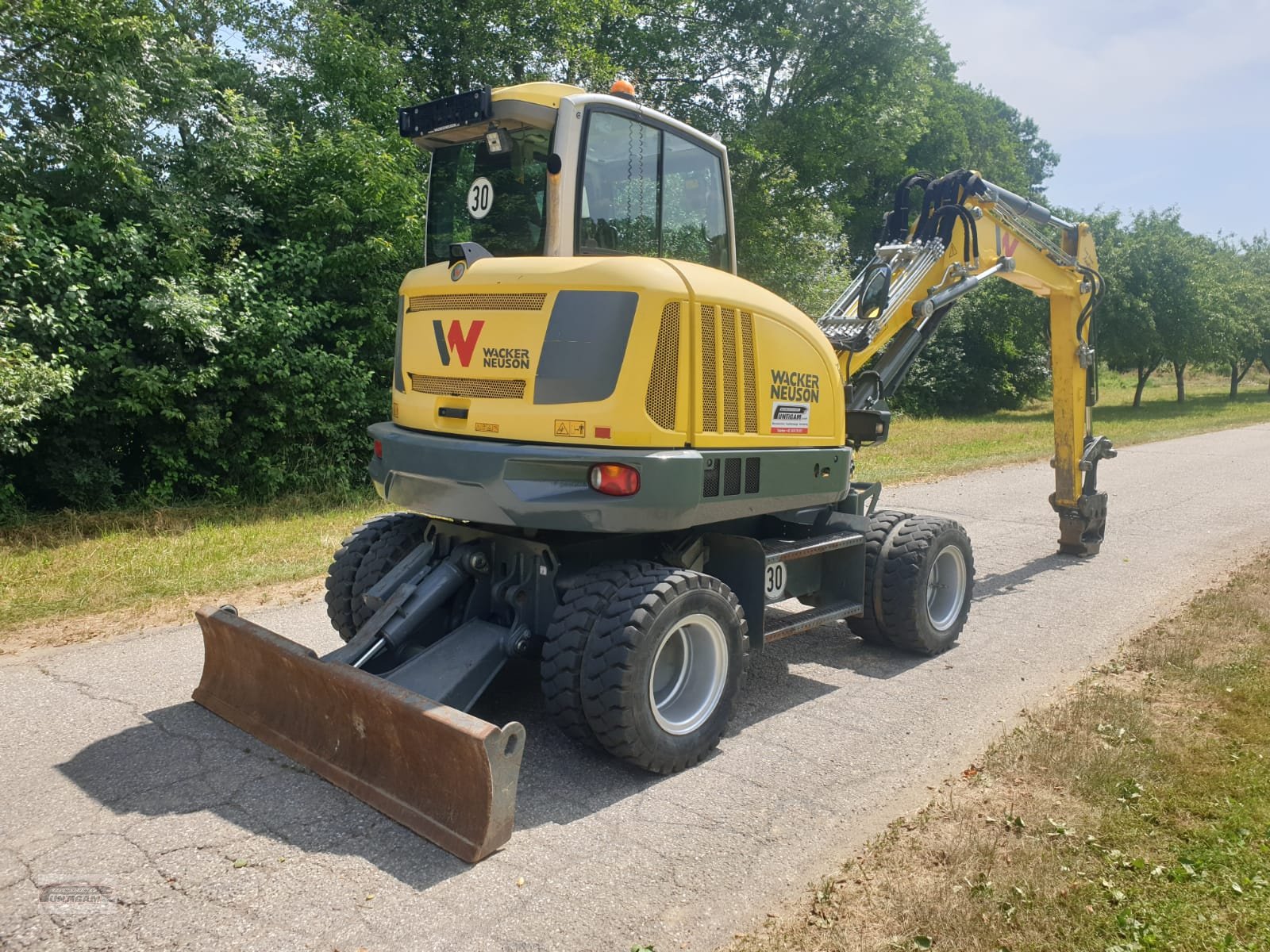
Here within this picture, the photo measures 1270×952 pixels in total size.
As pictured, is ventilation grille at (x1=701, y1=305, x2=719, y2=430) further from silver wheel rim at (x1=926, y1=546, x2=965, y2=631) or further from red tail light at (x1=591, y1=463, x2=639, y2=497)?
silver wheel rim at (x1=926, y1=546, x2=965, y2=631)

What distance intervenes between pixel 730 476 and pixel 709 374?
21.0 inches

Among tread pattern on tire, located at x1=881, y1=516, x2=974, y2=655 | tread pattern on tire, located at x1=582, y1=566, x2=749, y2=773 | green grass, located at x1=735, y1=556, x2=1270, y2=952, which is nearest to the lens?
green grass, located at x1=735, y1=556, x2=1270, y2=952

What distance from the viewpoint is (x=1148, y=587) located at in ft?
27.0

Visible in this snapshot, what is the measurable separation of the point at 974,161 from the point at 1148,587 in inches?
1229

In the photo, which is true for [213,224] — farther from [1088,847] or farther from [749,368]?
[1088,847]

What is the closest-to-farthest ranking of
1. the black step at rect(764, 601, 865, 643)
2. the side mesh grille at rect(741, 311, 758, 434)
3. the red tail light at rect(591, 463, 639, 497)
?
1. the red tail light at rect(591, 463, 639, 497)
2. the side mesh grille at rect(741, 311, 758, 434)
3. the black step at rect(764, 601, 865, 643)

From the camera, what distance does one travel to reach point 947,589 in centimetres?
663

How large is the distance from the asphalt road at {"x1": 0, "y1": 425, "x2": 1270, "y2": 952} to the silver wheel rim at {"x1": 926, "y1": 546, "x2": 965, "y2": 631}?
0.24m

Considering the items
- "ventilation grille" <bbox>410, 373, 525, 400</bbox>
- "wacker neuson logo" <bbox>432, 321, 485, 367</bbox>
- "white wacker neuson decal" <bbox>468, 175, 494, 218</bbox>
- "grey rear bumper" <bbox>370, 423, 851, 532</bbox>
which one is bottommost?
"grey rear bumper" <bbox>370, 423, 851, 532</bbox>

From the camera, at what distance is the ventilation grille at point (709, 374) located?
4.56 m

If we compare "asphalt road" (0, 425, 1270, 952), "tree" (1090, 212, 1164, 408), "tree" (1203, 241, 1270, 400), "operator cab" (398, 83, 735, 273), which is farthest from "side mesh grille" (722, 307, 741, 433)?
"tree" (1203, 241, 1270, 400)

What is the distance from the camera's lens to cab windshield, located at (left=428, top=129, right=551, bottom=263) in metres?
4.72

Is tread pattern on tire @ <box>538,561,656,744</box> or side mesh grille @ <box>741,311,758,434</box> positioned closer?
tread pattern on tire @ <box>538,561,656,744</box>

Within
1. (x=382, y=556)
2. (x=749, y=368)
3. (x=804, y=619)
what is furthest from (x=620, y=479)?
(x=382, y=556)
